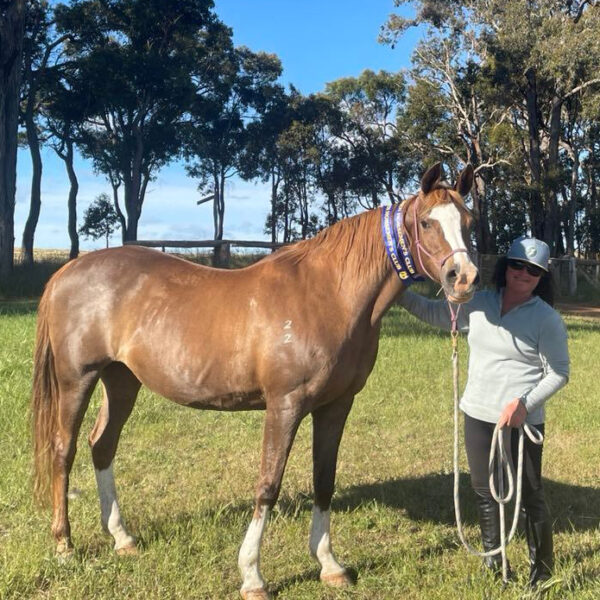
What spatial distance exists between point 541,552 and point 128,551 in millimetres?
2236

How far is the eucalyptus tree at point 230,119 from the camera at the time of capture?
32000 millimetres

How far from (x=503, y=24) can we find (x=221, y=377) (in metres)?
23.8

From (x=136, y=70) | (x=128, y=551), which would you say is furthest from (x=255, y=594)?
(x=136, y=70)

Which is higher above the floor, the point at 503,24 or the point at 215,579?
the point at 503,24

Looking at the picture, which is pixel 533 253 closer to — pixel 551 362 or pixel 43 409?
pixel 551 362

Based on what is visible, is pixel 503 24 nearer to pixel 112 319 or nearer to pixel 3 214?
pixel 3 214

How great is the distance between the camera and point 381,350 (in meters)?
9.18

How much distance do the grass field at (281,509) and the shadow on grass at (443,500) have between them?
14 millimetres

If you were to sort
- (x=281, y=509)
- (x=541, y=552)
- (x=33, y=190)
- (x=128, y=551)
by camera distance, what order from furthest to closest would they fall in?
(x=33, y=190) → (x=281, y=509) → (x=128, y=551) → (x=541, y=552)

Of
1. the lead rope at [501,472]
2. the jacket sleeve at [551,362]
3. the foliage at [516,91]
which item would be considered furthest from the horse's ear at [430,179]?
the foliage at [516,91]

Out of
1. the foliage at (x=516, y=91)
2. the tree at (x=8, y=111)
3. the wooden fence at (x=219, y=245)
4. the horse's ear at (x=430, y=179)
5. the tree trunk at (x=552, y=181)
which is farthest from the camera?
the tree trunk at (x=552, y=181)

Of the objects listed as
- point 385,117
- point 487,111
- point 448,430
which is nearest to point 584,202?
point 487,111

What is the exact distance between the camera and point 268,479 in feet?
8.92

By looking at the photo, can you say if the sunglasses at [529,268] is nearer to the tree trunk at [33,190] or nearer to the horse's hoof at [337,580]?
the horse's hoof at [337,580]
